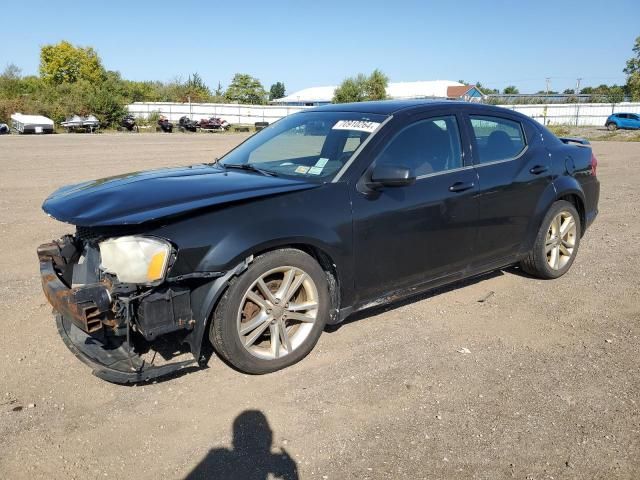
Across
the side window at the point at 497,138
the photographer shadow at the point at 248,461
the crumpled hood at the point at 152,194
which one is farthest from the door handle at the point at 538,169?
the photographer shadow at the point at 248,461

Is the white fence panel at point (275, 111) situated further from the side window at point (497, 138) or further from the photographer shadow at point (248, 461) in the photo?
the photographer shadow at point (248, 461)

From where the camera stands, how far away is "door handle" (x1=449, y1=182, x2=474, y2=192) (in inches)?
164

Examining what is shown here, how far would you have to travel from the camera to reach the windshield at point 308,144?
392cm

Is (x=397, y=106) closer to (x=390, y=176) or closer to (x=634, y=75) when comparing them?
(x=390, y=176)

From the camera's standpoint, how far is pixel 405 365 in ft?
12.0

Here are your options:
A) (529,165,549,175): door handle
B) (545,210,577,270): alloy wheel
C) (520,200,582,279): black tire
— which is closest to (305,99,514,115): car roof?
(529,165,549,175): door handle

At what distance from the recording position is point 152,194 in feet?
11.1

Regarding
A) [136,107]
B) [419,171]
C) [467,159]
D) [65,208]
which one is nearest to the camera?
[65,208]

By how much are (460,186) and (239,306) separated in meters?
2.02

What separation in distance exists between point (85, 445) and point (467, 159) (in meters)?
3.33

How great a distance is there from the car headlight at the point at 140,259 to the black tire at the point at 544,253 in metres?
3.55

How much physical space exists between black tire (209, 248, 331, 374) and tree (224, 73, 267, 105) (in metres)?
93.9

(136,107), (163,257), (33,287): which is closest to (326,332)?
(163,257)

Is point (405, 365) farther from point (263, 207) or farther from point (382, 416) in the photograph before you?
point (263, 207)
